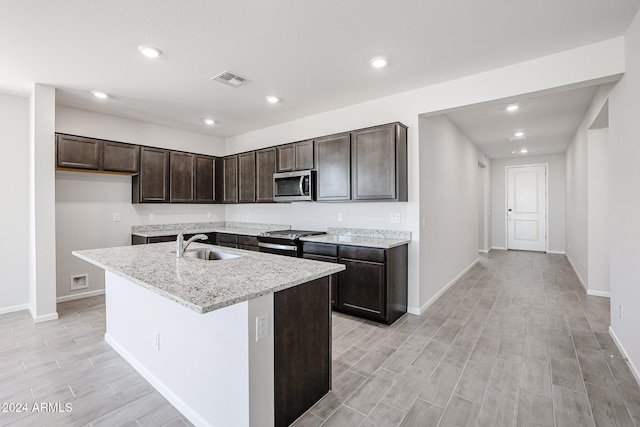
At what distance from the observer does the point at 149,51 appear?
260cm

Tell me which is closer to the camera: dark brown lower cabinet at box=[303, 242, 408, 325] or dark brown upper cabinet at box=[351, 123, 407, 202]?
dark brown lower cabinet at box=[303, 242, 408, 325]

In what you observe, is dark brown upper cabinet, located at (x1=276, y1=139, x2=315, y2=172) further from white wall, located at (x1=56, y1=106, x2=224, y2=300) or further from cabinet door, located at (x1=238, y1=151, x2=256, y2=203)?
white wall, located at (x1=56, y1=106, x2=224, y2=300)

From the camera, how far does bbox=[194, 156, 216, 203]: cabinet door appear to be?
17.1ft

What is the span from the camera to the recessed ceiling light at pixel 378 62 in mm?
2768

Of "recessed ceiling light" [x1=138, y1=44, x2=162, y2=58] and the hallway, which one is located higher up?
"recessed ceiling light" [x1=138, y1=44, x2=162, y2=58]

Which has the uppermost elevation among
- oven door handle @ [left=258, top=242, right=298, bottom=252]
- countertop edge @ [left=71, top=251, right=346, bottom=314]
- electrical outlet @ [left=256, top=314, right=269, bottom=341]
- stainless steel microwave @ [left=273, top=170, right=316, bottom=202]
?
stainless steel microwave @ [left=273, top=170, right=316, bottom=202]

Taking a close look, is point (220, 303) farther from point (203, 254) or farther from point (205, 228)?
point (205, 228)

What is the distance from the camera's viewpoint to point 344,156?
3.70 metres

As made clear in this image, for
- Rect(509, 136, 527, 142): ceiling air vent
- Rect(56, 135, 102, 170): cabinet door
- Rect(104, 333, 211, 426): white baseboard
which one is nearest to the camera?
Rect(104, 333, 211, 426): white baseboard

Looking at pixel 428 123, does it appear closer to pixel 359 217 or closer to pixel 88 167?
pixel 359 217

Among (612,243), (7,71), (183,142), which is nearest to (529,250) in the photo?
(612,243)

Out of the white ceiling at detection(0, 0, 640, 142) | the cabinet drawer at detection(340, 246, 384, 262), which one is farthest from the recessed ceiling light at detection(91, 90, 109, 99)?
the cabinet drawer at detection(340, 246, 384, 262)

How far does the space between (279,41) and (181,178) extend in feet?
10.8

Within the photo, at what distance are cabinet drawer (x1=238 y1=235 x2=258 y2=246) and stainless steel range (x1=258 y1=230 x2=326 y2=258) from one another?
0.23m
